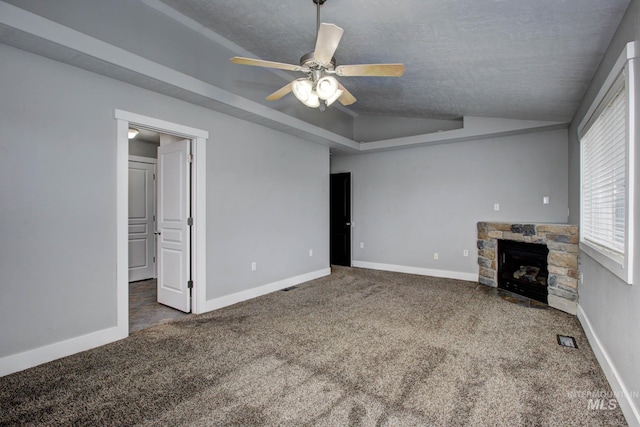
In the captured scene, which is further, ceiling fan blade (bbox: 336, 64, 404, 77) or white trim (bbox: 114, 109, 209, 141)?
white trim (bbox: 114, 109, 209, 141)

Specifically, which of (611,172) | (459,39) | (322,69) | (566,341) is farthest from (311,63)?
(566,341)

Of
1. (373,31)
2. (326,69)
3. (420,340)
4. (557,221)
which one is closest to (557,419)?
(420,340)

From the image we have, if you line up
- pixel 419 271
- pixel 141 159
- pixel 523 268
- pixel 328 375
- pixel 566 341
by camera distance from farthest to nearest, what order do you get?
pixel 419 271
pixel 141 159
pixel 523 268
pixel 566 341
pixel 328 375

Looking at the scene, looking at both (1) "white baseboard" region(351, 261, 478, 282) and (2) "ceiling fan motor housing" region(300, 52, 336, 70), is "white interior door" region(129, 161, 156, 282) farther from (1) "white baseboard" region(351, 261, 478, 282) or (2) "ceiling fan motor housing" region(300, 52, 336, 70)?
(2) "ceiling fan motor housing" region(300, 52, 336, 70)

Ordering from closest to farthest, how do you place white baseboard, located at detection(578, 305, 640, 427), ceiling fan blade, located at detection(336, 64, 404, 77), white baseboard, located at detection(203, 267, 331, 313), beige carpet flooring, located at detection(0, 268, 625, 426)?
white baseboard, located at detection(578, 305, 640, 427), beige carpet flooring, located at detection(0, 268, 625, 426), ceiling fan blade, located at detection(336, 64, 404, 77), white baseboard, located at detection(203, 267, 331, 313)

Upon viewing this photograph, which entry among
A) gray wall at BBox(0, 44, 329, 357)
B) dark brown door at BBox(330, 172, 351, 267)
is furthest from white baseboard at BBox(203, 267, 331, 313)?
dark brown door at BBox(330, 172, 351, 267)

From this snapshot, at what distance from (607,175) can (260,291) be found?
3.93 meters

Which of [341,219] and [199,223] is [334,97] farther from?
[341,219]

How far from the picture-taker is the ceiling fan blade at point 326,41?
6.23 feet

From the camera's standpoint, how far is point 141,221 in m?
5.46

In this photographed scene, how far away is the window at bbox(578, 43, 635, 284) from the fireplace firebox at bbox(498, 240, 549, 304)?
869mm

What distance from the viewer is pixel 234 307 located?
3.82m

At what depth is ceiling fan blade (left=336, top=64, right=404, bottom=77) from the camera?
2.24 metres

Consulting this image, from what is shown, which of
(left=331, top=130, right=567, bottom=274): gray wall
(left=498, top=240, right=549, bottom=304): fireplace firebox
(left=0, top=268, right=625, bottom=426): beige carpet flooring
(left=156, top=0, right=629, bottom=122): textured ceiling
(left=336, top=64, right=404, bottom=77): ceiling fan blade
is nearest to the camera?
(left=0, top=268, right=625, bottom=426): beige carpet flooring
